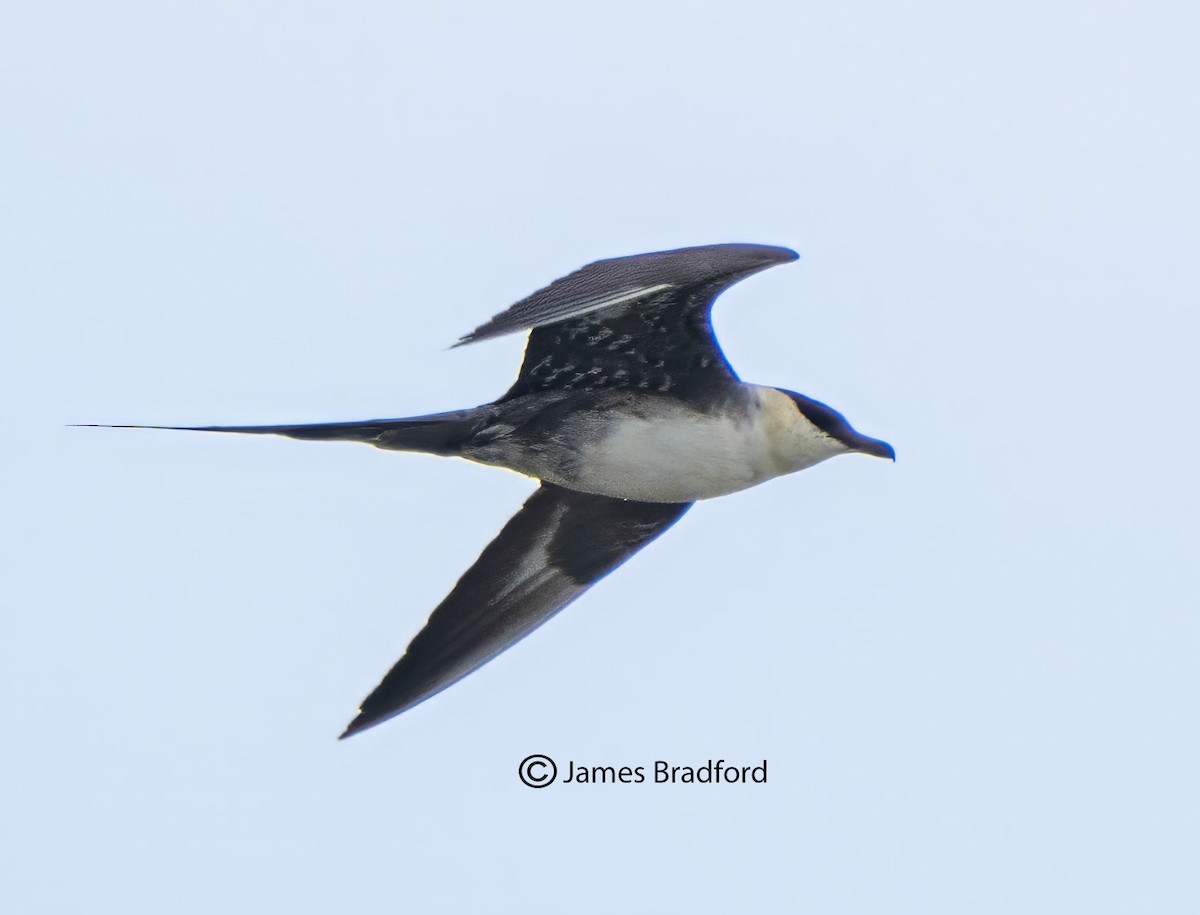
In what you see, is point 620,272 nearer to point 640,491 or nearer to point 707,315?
point 707,315

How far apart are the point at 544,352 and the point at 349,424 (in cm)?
81

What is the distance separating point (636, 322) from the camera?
23.3 feet

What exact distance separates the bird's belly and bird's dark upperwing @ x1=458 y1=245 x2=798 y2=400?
164mm

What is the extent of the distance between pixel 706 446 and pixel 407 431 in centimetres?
117

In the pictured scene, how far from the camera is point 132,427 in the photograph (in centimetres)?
659

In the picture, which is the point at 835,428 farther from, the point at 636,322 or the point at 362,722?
the point at 362,722

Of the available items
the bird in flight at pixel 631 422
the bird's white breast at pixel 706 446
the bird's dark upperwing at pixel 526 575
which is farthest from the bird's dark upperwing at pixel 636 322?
the bird's dark upperwing at pixel 526 575

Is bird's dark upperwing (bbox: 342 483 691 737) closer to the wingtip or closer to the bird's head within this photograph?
the wingtip

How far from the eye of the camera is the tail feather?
7148mm

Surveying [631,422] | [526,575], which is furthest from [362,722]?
[631,422]

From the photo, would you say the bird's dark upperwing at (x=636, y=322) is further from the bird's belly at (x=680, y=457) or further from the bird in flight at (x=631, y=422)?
the bird's belly at (x=680, y=457)

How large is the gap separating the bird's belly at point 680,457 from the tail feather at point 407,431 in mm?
439

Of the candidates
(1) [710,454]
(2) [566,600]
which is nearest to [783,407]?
(1) [710,454]

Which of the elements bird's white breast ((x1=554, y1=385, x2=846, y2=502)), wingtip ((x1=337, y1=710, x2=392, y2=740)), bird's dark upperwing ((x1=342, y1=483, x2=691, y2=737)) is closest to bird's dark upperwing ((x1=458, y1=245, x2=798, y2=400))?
bird's white breast ((x1=554, y1=385, x2=846, y2=502))
